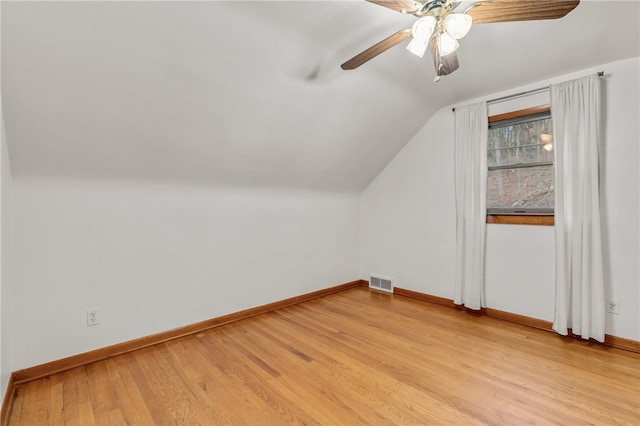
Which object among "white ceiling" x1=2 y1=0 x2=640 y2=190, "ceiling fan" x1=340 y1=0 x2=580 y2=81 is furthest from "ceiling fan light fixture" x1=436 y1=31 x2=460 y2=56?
"white ceiling" x1=2 y1=0 x2=640 y2=190

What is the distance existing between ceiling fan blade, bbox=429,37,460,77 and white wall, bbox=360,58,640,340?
1738mm

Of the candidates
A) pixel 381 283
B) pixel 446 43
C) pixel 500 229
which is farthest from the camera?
pixel 381 283

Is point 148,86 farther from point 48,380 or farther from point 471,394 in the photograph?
point 471,394

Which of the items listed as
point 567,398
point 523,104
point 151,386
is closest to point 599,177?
point 523,104

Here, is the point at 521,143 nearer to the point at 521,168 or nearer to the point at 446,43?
the point at 521,168

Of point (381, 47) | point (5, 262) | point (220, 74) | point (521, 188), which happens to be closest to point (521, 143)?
point (521, 188)

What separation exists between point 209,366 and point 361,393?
3.60ft

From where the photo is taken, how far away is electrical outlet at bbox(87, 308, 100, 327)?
2271mm

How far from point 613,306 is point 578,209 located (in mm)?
826

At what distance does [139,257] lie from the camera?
2.49 metres

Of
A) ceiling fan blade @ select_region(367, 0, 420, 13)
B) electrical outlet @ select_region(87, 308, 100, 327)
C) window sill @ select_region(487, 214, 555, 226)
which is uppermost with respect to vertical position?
ceiling fan blade @ select_region(367, 0, 420, 13)

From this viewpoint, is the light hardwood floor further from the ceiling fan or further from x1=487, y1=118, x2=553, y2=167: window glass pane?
the ceiling fan

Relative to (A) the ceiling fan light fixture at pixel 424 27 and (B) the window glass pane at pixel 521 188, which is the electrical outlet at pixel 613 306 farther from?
(A) the ceiling fan light fixture at pixel 424 27

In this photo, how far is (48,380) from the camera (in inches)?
80.4
